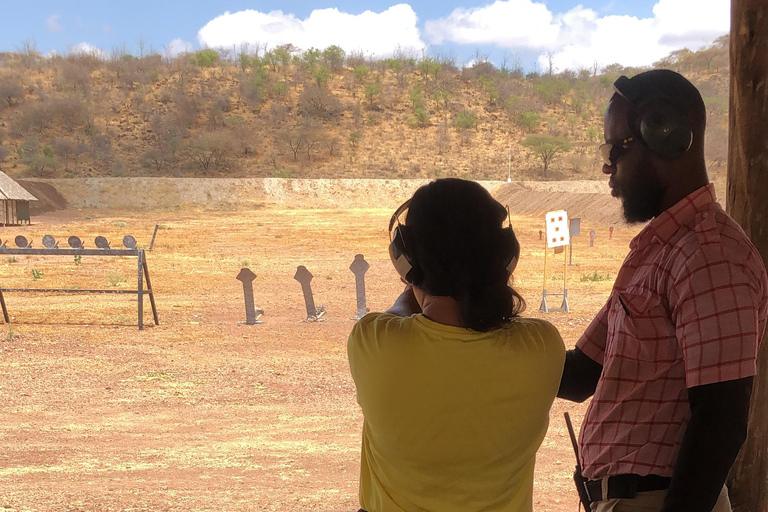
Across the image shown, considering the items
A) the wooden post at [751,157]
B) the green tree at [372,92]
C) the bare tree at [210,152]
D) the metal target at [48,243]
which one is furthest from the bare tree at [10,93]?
the wooden post at [751,157]

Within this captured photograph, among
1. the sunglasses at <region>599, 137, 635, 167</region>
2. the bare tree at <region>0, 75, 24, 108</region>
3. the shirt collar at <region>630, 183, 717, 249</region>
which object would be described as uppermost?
the bare tree at <region>0, 75, 24, 108</region>

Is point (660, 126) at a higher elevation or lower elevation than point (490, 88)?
lower

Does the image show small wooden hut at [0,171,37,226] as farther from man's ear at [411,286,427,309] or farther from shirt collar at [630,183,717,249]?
shirt collar at [630,183,717,249]

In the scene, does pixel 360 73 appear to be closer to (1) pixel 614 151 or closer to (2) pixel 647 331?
(1) pixel 614 151

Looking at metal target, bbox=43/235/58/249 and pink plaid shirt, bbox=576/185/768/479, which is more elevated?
pink plaid shirt, bbox=576/185/768/479

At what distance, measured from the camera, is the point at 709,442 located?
3.50 ft

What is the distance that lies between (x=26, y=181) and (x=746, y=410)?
33.4 meters

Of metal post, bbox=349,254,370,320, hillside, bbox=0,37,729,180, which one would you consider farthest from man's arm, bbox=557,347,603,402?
hillside, bbox=0,37,729,180

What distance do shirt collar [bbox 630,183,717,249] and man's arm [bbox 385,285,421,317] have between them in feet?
1.31

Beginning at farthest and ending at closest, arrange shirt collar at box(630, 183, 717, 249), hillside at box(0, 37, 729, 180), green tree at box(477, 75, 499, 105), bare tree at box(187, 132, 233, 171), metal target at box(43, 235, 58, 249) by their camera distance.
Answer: green tree at box(477, 75, 499, 105) < bare tree at box(187, 132, 233, 171) < hillside at box(0, 37, 729, 180) < metal target at box(43, 235, 58, 249) < shirt collar at box(630, 183, 717, 249)

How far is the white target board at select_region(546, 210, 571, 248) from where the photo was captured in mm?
9367

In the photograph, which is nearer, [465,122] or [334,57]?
[465,122]

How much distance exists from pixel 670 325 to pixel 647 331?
4 cm

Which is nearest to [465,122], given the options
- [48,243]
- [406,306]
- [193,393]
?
[48,243]
